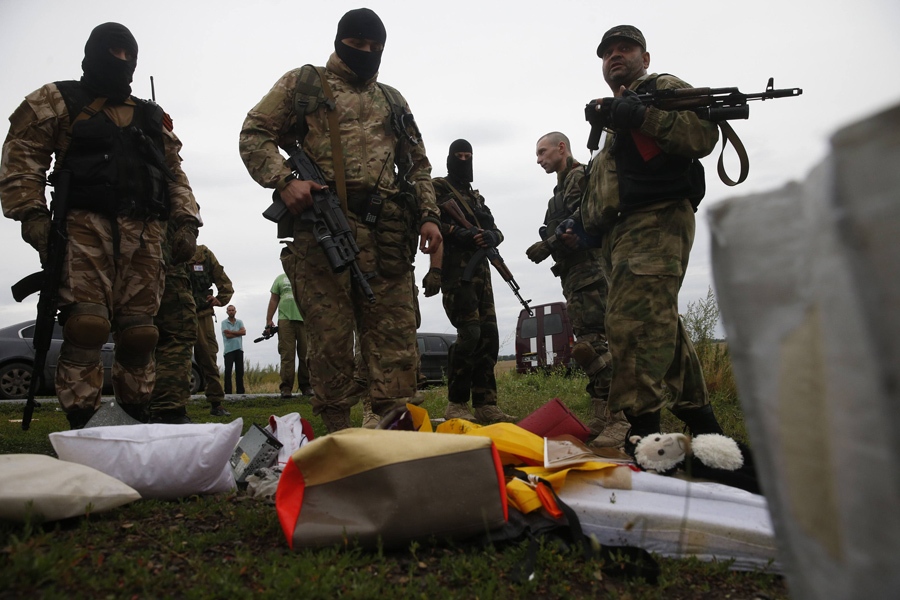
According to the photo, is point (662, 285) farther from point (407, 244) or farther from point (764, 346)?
point (764, 346)

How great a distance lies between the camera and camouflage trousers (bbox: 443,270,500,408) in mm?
5203

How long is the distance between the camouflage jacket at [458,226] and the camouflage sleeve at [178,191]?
76.2 inches

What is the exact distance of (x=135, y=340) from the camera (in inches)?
146

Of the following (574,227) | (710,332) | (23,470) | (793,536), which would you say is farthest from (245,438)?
(710,332)

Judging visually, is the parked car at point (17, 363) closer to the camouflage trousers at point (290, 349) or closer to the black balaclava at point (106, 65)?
the camouflage trousers at point (290, 349)

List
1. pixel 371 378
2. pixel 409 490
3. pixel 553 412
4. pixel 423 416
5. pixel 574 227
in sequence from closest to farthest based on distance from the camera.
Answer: pixel 409 490 < pixel 423 416 < pixel 553 412 < pixel 371 378 < pixel 574 227

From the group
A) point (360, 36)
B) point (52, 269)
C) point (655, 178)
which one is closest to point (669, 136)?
point (655, 178)

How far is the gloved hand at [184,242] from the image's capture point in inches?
157

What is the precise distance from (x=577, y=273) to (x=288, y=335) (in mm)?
6289

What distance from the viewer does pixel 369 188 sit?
3.77m

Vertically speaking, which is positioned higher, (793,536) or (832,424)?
(832,424)

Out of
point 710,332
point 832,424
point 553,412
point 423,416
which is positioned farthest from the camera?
point 710,332

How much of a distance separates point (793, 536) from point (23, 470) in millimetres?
2085

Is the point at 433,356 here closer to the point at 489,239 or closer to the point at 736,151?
the point at 489,239
